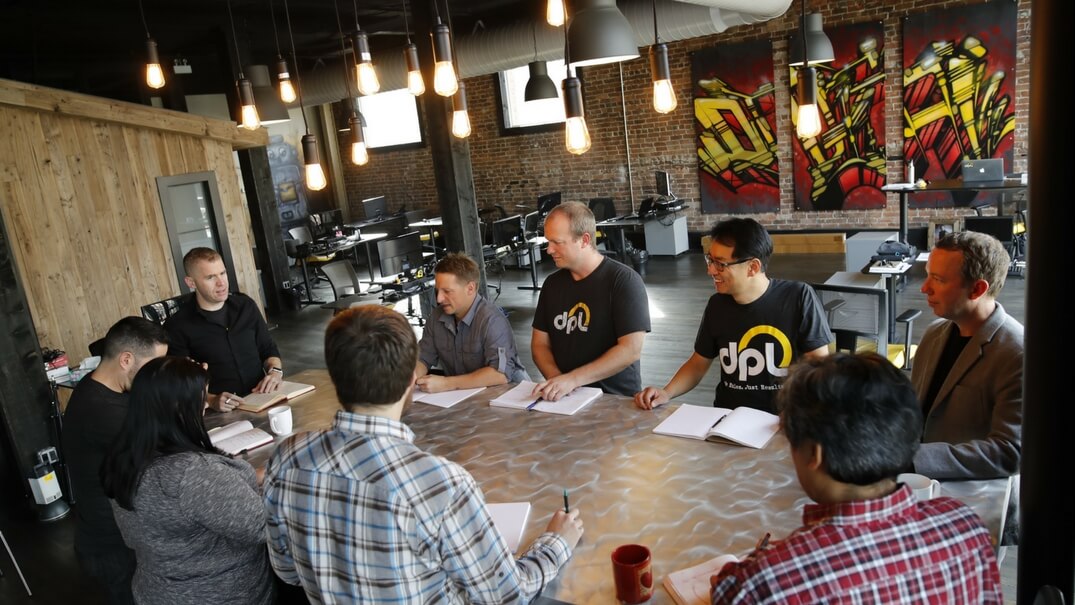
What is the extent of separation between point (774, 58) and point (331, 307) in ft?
22.6

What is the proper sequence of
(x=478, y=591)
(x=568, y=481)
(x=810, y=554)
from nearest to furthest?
(x=810, y=554) < (x=478, y=591) < (x=568, y=481)

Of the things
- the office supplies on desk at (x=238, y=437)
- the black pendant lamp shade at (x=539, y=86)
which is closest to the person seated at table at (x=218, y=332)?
the office supplies on desk at (x=238, y=437)

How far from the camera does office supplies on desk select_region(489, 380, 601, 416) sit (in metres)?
2.80

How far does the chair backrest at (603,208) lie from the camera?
11328 mm

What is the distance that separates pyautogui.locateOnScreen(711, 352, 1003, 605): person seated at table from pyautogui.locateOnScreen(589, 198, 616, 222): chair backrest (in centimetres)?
1010

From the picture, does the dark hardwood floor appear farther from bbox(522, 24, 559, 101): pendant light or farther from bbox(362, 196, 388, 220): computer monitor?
bbox(522, 24, 559, 101): pendant light

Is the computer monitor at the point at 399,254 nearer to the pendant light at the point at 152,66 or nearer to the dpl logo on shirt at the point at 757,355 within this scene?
the pendant light at the point at 152,66

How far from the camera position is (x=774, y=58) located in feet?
32.4

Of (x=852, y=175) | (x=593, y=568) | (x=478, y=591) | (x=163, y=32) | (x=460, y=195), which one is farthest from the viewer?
(x=852, y=175)

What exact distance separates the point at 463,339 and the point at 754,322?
52.9 inches

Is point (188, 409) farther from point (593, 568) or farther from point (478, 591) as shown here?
point (593, 568)

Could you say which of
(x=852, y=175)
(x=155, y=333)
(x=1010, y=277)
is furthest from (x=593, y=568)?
(x=852, y=175)

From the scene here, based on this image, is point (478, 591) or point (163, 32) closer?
point (478, 591)

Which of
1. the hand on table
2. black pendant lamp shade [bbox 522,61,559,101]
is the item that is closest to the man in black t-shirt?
the hand on table
